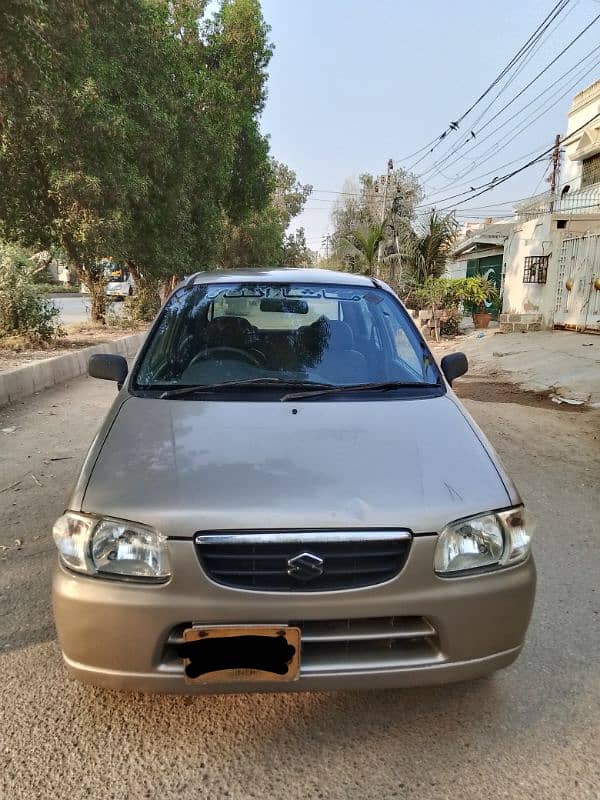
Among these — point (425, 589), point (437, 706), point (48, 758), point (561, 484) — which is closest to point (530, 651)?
point (437, 706)

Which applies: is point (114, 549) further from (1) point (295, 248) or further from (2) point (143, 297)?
(1) point (295, 248)

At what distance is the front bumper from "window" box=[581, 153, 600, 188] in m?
24.1

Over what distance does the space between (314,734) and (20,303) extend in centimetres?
973

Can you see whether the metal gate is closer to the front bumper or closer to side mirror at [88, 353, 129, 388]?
side mirror at [88, 353, 129, 388]

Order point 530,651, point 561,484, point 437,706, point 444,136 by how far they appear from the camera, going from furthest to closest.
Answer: point 444,136 → point 561,484 → point 530,651 → point 437,706

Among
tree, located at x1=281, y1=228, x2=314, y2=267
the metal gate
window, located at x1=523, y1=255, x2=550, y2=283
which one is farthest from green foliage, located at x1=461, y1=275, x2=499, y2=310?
tree, located at x1=281, y1=228, x2=314, y2=267

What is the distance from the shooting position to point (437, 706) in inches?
91.7

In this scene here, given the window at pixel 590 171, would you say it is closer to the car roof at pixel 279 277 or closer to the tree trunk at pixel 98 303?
the tree trunk at pixel 98 303

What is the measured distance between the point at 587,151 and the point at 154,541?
24723 millimetres

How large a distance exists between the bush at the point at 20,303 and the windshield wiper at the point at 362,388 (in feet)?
28.7

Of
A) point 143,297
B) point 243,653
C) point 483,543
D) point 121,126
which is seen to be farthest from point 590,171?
point 243,653

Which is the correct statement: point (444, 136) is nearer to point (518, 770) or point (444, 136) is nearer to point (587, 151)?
point (587, 151)

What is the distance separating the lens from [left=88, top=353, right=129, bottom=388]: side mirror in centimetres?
332

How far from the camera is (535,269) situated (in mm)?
15102
